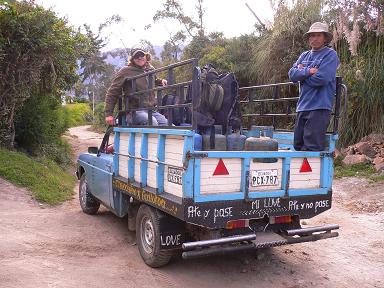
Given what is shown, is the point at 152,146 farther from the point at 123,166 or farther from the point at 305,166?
the point at 305,166

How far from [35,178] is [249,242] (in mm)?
6149

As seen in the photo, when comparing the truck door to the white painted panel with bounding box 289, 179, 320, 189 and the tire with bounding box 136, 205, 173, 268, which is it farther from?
the white painted panel with bounding box 289, 179, 320, 189

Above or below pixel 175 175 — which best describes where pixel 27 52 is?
above

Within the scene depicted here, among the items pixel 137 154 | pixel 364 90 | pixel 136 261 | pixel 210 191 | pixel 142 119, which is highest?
pixel 364 90

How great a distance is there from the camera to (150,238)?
470 centimetres

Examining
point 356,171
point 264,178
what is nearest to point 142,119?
point 264,178

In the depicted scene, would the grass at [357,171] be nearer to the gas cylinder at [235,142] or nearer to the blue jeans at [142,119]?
the gas cylinder at [235,142]

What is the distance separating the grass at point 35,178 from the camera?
8.48m

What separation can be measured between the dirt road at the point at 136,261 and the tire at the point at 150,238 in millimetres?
110

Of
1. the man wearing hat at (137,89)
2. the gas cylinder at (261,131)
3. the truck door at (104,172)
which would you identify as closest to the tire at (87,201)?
the truck door at (104,172)

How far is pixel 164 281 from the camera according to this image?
436 centimetres

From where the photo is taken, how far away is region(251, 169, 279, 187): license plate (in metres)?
4.30

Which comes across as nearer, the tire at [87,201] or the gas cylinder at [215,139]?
the gas cylinder at [215,139]

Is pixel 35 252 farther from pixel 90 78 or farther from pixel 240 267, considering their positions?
pixel 90 78
